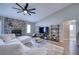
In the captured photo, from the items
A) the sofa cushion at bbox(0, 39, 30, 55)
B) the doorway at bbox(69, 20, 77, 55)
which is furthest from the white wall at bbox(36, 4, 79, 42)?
the sofa cushion at bbox(0, 39, 30, 55)

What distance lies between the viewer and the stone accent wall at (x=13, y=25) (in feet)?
7.43

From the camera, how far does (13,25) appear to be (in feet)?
7.58

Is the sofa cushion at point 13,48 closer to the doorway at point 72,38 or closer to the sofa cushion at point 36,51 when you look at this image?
the sofa cushion at point 36,51

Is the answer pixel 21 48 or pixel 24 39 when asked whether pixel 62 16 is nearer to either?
pixel 24 39

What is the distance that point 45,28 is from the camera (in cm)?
240

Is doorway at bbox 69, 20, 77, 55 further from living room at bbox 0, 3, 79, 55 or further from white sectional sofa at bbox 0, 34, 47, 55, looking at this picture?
white sectional sofa at bbox 0, 34, 47, 55

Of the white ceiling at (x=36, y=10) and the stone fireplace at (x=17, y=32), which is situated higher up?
the white ceiling at (x=36, y=10)

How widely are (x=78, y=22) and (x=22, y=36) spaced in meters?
1.08

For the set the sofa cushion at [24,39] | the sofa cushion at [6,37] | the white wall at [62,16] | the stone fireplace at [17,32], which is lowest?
the sofa cushion at [24,39]

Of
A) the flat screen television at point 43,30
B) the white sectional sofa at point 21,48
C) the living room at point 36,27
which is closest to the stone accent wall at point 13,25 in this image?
the living room at point 36,27

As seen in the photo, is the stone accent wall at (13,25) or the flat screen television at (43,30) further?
the flat screen television at (43,30)

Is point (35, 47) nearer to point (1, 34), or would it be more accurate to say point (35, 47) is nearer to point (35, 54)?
point (35, 54)

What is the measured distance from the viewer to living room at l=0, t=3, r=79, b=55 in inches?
89.0

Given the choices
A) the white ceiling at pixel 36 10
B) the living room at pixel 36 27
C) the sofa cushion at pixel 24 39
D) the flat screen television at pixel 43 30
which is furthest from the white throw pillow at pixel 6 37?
the flat screen television at pixel 43 30
